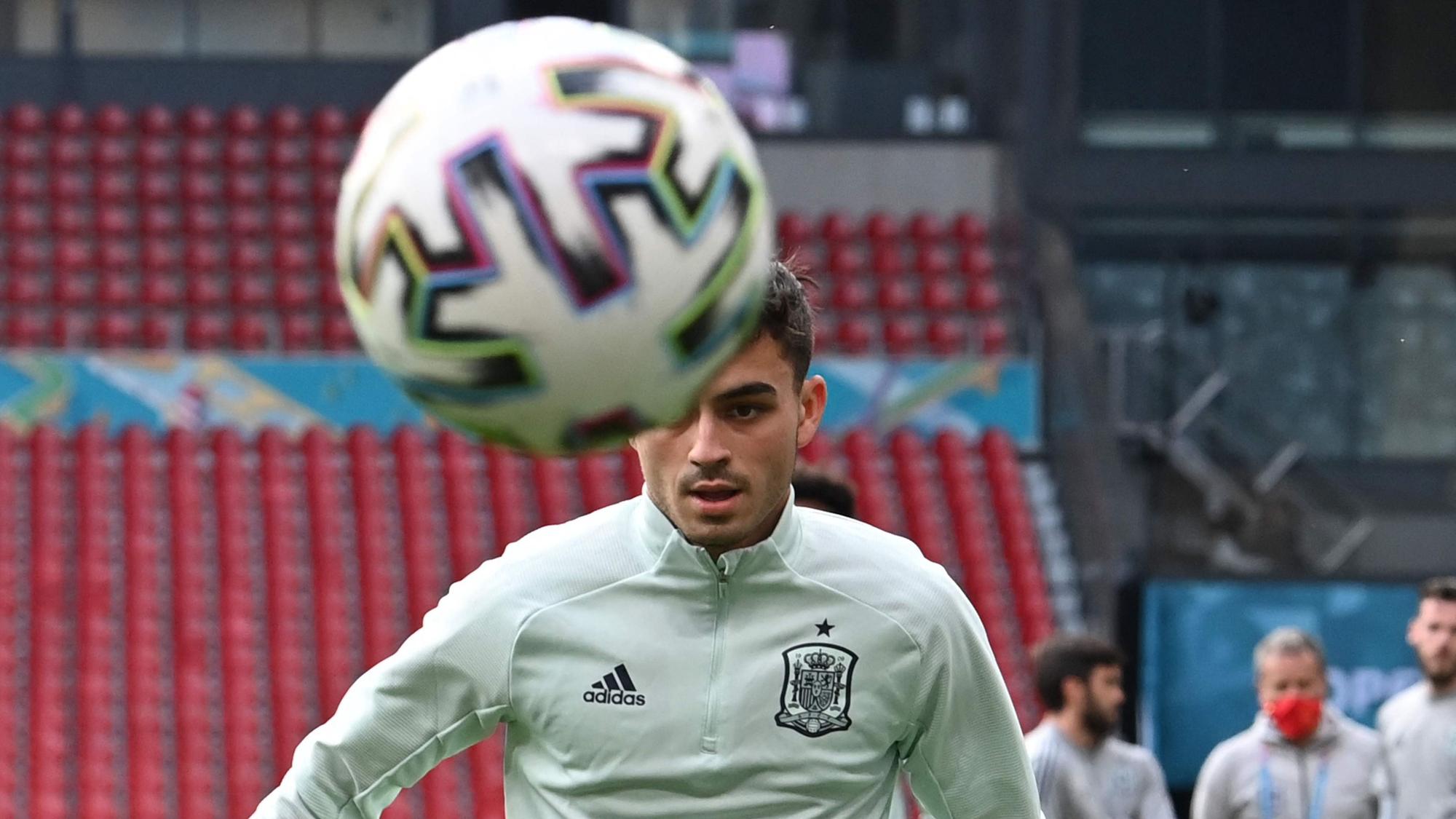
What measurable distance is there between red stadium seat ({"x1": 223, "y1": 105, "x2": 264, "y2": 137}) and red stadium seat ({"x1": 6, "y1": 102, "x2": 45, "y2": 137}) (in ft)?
4.56

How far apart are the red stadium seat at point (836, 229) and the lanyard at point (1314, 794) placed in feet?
33.5

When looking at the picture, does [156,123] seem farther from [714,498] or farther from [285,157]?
[714,498]

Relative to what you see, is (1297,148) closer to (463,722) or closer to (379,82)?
(379,82)

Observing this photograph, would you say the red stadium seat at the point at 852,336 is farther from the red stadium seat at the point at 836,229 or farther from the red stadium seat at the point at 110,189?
the red stadium seat at the point at 110,189

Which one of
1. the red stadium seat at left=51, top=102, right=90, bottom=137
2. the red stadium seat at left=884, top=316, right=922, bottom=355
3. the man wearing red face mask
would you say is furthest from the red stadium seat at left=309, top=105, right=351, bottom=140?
the man wearing red face mask

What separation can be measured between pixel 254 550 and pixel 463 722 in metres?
12.1

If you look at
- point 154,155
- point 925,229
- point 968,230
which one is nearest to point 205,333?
point 154,155

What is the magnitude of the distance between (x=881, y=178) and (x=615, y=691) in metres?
15.7

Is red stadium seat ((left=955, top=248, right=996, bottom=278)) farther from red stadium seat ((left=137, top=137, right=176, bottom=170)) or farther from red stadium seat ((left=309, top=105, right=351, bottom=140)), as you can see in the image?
red stadium seat ((left=137, top=137, right=176, bottom=170))

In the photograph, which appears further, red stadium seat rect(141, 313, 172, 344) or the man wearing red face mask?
red stadium seat rect(141, 313, 172, 344)

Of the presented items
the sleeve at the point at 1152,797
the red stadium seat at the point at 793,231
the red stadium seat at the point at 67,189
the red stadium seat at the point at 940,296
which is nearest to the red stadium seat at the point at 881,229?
the red stadium seat at the point at 793,231

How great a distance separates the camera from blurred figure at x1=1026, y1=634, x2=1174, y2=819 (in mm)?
7211

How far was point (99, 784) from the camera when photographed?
Answer: 12711mm

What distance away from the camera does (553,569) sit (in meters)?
3.00
